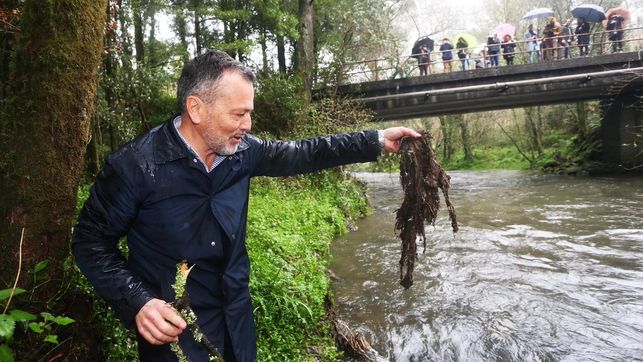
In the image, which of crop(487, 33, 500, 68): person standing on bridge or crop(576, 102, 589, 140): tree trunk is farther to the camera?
crop(576, 102, 589, 140): tree trunk

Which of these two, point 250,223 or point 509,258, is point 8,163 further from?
point 509,258

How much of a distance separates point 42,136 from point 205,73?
3.81 feet

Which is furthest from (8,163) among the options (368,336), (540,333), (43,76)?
(540,333)

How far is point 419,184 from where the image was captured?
355 centimetres

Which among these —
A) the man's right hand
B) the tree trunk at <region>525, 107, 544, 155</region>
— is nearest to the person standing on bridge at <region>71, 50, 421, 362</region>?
the man's right hand

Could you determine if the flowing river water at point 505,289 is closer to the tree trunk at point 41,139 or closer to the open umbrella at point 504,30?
the tree trunk at point 41,139

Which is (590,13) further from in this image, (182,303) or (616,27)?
(182,303)

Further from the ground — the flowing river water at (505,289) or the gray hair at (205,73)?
the gray hair at (205,73)

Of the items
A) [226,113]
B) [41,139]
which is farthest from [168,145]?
[41,139]

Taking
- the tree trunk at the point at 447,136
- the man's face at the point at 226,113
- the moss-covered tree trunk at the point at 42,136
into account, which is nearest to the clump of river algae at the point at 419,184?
the man's face at the point at 226,113

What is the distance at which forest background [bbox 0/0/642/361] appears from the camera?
2422 mm

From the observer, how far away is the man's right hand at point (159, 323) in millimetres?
1715

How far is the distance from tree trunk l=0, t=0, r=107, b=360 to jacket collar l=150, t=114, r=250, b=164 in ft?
2.68

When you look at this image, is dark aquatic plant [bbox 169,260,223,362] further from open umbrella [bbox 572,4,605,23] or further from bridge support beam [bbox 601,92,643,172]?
bridge support beam [bbox 601,92,643,172]
